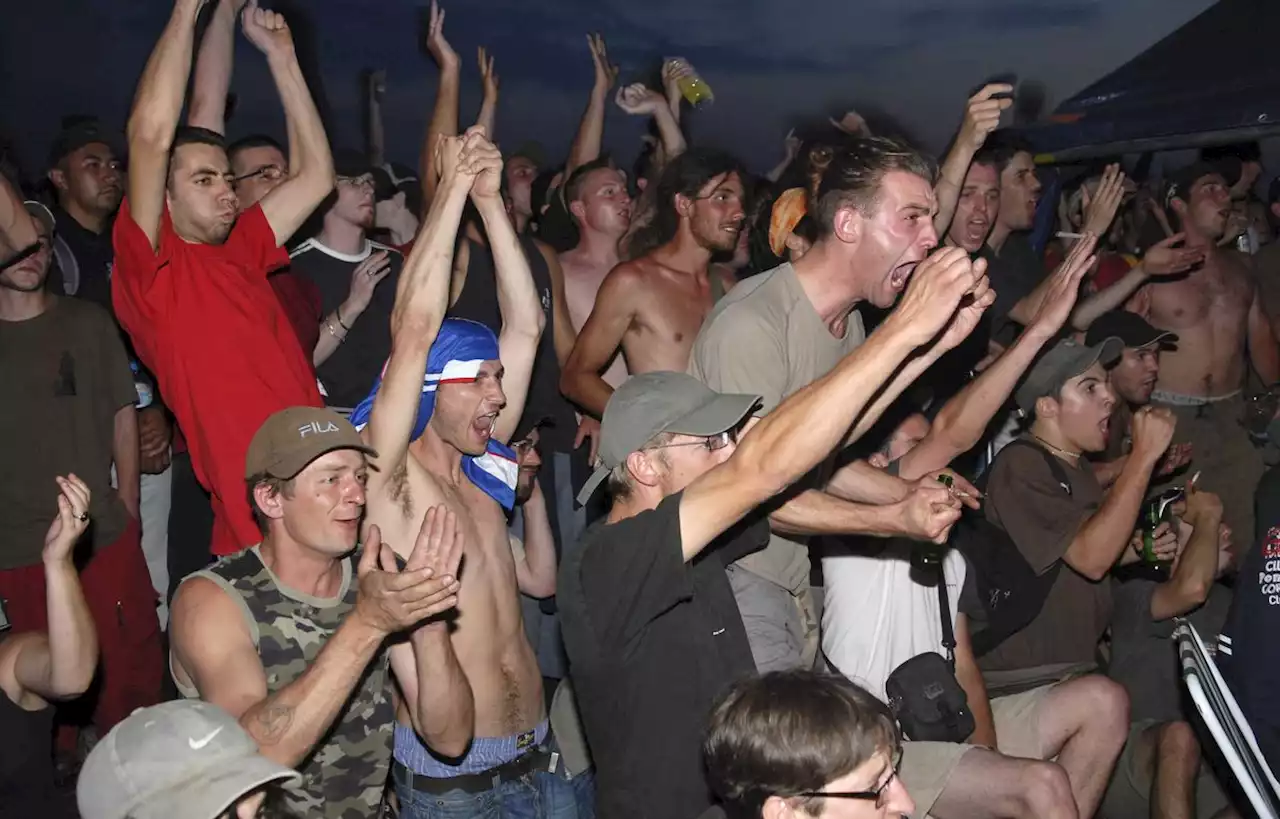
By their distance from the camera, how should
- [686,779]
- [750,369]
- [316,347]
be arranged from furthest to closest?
1. [316,347]
2. [750,369]
3. [686,779]

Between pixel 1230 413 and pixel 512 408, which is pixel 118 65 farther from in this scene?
pixel 1230 413

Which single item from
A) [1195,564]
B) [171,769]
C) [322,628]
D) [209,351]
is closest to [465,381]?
[209,351]

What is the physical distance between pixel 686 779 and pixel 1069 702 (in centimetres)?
180

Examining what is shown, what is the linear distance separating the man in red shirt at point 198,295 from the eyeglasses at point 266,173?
879mm

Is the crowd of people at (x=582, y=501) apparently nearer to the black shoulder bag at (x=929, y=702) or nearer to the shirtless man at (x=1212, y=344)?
the black shoulder bag at (x=929, y=702)

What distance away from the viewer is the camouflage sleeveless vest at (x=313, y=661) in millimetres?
2955

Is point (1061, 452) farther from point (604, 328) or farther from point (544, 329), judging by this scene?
point (544, 329)

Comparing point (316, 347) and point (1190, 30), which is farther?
point (1190, 30)

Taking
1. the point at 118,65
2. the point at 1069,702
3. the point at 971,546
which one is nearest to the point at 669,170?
the point at 971,546

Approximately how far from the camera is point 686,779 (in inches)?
111

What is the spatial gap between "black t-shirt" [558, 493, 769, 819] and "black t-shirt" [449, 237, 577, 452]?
7.28ft

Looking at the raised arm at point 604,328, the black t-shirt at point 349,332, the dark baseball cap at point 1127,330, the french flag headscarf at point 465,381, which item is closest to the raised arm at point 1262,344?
the dark baseball cap at point 1127,330

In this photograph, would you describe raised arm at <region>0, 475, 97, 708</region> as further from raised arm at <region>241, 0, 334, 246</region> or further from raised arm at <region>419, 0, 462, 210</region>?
raised arm at <region>419, 0, 462, 210</region>

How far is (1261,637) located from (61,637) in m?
3.05
